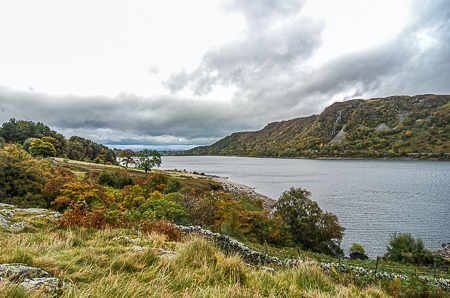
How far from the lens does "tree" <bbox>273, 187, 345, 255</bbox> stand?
62.4 ft

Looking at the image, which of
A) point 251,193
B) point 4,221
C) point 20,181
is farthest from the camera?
point 251,193

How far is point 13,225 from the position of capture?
27.5 ft

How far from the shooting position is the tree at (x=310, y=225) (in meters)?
19.0

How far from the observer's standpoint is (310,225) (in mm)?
19875

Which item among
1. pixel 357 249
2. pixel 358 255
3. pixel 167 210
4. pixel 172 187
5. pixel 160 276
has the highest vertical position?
pixel 160 276

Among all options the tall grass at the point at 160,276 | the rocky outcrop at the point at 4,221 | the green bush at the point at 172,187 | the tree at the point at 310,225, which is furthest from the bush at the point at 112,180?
the tall grass at the point at 160,276

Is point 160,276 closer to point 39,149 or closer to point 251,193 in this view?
point 251,193

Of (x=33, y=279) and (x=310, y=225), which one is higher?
(x=33, y=279)

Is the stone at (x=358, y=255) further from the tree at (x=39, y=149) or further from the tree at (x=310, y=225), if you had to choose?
the tree at (x=39, y=149)

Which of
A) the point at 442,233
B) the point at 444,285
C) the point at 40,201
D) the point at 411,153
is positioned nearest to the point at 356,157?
the point at 411,153

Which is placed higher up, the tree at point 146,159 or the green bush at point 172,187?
the tree at point 146,159

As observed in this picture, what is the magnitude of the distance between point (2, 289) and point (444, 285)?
16.1 meters

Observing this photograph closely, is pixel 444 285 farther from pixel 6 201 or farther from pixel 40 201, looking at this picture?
pixel 6 201

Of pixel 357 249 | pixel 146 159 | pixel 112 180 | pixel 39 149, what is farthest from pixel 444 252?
pixel 39 149
